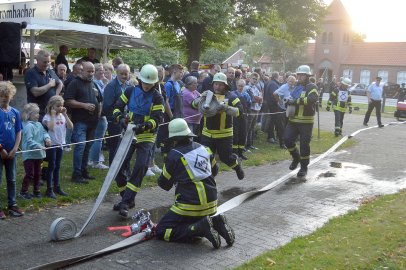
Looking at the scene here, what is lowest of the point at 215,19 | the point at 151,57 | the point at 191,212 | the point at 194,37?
the point at 191,212

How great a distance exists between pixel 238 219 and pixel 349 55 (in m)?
69.2

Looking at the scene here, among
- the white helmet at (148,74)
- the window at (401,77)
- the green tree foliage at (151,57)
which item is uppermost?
the green tree foliage at (151,57)

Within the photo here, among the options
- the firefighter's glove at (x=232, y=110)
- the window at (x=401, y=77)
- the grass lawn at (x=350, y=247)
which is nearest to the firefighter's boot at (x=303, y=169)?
the firefighter's glove at (x=232, y=110)

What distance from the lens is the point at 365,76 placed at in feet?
229

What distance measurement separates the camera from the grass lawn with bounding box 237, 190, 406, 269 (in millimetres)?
5077

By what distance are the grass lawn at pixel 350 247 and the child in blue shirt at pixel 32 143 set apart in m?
3.72

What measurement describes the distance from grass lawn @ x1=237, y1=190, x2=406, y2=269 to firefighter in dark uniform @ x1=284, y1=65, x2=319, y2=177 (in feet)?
9.13

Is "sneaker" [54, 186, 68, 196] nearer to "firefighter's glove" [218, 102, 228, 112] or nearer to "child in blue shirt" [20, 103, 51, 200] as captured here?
"child in blue shirt" [20, 103, 51, 200]

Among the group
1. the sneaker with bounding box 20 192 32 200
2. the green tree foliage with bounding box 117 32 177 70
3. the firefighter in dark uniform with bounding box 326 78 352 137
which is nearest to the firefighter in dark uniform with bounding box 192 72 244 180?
the sneaker with bounding box 20 192 32 200

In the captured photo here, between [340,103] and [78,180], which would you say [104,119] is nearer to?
[78,180]

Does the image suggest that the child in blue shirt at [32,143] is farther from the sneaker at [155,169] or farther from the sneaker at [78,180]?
the sneaker at [155,169]

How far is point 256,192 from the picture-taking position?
8.09 meters

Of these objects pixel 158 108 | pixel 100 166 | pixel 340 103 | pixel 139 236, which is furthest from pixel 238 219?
pixel 340 103

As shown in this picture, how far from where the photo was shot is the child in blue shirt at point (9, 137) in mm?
6137
